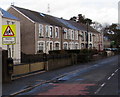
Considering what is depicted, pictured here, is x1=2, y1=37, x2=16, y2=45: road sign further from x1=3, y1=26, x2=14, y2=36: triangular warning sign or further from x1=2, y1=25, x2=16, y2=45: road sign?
x1=3, y1=26, x2=14, y2=36: triangular warning sign

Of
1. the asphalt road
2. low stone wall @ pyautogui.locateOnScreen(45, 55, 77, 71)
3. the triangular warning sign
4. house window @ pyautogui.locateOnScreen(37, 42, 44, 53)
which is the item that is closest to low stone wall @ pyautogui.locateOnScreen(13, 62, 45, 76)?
low stone wall @ pyautogui.locateOnScreen(45, 55, 77, 71)

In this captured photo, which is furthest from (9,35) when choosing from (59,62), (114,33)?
(114,33)

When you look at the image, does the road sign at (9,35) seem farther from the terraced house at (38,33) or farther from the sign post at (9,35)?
the terraced house at (38,33)

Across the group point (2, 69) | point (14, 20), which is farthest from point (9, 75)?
point (14, 20)

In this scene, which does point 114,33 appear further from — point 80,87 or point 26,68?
point 80,87

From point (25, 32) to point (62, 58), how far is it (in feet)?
43.9

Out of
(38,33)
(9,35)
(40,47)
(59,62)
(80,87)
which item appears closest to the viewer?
(80,87)

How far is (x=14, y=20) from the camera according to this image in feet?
114

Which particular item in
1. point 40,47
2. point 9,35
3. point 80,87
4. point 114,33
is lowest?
point 80,87

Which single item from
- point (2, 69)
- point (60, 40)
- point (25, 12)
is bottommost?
point (2, 69)

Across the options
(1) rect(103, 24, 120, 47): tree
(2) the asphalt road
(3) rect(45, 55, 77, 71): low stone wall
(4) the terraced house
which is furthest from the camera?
(1) rect(103, 24, 120, 47): tree

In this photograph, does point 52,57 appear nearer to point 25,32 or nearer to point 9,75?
point 9,75

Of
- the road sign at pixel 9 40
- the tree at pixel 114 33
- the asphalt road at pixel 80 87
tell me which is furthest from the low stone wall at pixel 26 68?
the tree at pixel 114 33

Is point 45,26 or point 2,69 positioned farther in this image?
point 45,26
